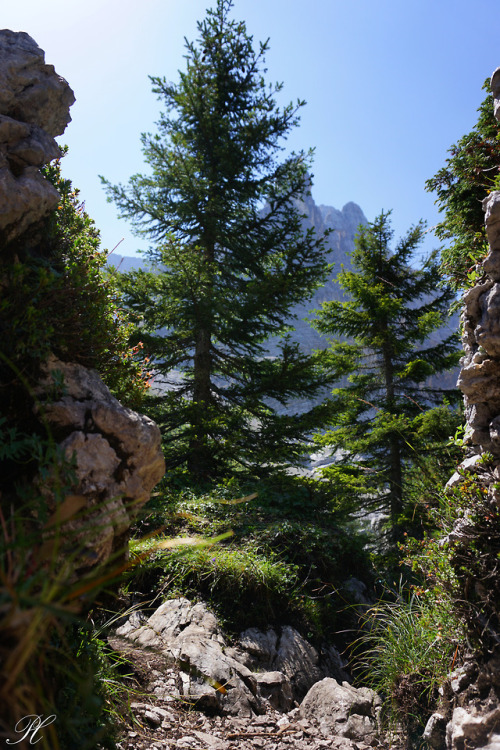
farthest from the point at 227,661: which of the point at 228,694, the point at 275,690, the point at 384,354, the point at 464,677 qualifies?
the point at 384,354

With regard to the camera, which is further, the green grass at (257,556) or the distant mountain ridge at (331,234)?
the distant mountain ridge at (331,234)

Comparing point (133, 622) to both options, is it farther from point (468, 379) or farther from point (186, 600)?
point (468, 379)

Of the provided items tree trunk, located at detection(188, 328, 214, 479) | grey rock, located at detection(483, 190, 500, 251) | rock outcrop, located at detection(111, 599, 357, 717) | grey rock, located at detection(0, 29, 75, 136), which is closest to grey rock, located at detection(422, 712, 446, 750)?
rock outcrop, located at detection(111, 599, 357, 717)

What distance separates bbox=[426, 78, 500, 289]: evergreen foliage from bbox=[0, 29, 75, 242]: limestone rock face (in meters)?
4.03

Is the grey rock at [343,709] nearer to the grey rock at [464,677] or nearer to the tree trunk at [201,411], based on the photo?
the grey rock at [464,677]

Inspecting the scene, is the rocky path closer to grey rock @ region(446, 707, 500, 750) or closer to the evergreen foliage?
grey rock @ region(446, 707, 500, 750)

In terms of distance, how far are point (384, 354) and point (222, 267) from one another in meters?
4.71

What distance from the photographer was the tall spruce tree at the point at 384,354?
9.44m

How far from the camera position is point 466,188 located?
5.21 m

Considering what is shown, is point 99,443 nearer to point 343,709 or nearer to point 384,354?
point 343,709

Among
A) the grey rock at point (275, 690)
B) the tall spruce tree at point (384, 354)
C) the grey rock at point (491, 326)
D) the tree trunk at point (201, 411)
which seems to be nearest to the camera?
the grey rock at point (491, 326)

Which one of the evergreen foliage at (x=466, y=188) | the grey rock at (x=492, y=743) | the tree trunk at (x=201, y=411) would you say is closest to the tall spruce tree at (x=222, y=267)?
the tree trunk at (x=201, y=411)

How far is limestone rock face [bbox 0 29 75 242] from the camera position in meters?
2.70

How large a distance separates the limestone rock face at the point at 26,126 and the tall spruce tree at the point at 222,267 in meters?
5.13
